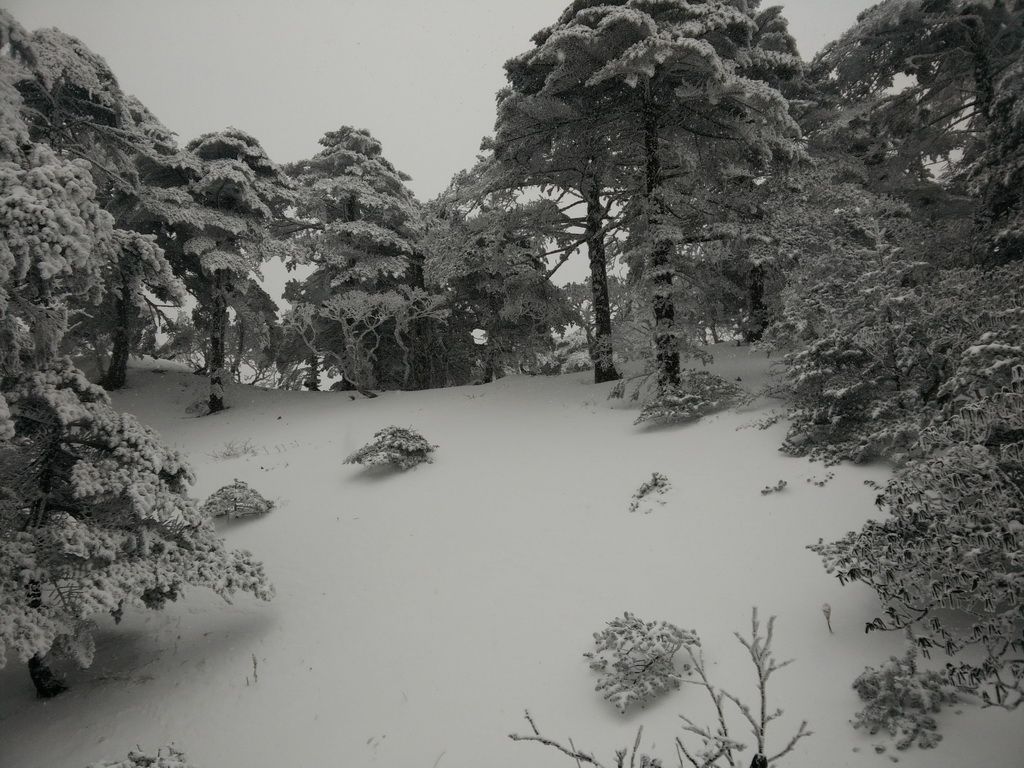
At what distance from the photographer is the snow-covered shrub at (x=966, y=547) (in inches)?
116

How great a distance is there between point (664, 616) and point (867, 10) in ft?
46.4

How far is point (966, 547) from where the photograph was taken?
3.18 m

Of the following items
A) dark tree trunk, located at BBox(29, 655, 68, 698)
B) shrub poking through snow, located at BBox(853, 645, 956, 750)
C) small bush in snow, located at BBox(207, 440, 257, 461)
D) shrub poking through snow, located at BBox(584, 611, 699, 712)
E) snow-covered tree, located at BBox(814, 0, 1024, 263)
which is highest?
snow-covered tree, located at BBox(814, 0, 1024, 263)

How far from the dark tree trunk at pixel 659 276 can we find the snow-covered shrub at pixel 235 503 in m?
7.72

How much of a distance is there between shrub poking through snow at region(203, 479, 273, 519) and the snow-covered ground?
0.28 metres

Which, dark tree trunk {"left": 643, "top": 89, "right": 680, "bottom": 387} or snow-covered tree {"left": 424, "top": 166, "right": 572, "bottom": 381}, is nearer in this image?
dark tree trunk {"left": 643, "top": 89, "right": 680, "bottom": 387}

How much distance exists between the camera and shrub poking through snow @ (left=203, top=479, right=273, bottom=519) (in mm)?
8711

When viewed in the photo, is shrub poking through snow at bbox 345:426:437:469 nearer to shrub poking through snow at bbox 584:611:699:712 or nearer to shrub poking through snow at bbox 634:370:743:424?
shrub poking through snow at bbox 634:370:743:424

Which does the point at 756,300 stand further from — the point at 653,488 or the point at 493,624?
the point at 493,624


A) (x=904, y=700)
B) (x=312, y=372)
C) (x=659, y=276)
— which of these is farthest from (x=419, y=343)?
(x=904, y=700)

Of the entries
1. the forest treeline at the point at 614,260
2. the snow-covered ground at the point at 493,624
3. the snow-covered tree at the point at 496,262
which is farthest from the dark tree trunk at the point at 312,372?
the snow-covered ground at the point at 493,624

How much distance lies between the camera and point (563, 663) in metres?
4.72

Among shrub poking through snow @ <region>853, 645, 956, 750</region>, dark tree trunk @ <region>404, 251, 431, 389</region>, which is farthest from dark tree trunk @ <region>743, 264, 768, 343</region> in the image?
dark tree trunk @ <region>404, 251, 431, 389</region>

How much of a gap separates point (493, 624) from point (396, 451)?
4902mm
